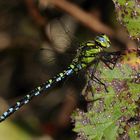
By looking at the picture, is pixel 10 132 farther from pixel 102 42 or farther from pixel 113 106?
pixel 113 106

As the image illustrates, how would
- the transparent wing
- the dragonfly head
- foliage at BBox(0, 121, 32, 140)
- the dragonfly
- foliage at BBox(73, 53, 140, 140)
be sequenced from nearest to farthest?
foliage at BBox(73, 53, 140, 140)
the dragonfly
the dragonfly head
the transparent wing
foliage at BBox(0, 121, 32, 140)

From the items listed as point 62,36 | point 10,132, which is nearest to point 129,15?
point 62,36

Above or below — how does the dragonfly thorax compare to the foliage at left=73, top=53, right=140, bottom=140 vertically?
above

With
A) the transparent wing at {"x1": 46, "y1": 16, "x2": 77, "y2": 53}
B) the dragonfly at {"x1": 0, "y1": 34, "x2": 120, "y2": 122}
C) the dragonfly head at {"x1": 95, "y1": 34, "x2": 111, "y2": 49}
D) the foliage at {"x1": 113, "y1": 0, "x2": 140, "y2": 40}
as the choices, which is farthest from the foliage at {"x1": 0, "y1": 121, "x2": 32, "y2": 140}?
the foliage at {"x1": 113, "y1": 0, "x2": 140, "y2": 40}

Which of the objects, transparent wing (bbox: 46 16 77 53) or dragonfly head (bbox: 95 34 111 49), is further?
transparent wing (bbox: 46 16 77 53)

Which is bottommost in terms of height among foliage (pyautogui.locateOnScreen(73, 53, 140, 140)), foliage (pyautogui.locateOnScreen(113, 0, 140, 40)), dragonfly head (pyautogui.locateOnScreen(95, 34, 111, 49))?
foliage (pyautogui.locateOnScreen(73, 53, 140, 140))

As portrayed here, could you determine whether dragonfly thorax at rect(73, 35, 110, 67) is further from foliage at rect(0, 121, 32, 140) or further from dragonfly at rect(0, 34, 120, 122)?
foliage at rect(0, 121, 32, 140)

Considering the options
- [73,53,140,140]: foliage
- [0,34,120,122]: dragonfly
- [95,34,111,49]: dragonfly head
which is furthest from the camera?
[95,34,111,49]: dragonfly head

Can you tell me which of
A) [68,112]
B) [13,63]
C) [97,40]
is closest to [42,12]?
[13,63]
